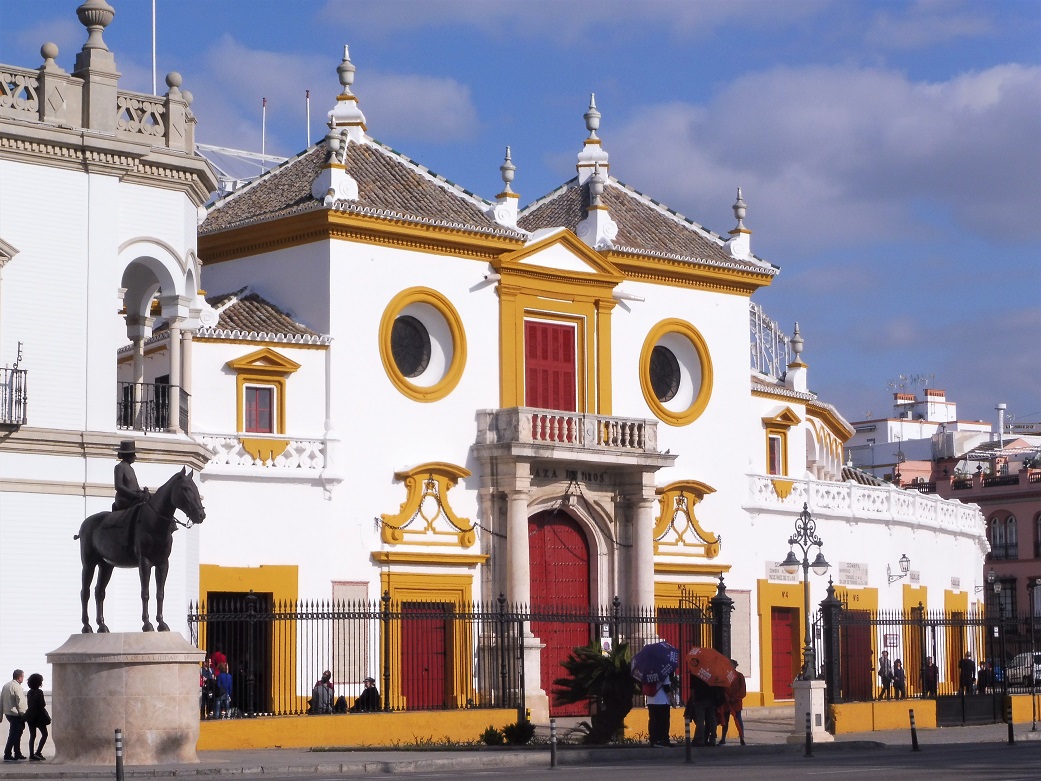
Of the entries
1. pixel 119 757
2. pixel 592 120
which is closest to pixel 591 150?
pixel 592 120

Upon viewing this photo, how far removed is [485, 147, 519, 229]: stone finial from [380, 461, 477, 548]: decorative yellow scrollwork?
5.22 meters

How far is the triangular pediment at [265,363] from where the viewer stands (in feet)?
116

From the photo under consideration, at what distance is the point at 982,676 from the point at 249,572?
16.3 metres

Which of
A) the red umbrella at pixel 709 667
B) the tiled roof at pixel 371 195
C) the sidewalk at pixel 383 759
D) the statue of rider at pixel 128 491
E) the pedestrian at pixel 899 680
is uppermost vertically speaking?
the tiled roof at pixel 371 195

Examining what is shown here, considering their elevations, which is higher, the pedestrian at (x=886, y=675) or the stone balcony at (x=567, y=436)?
the stone balcony at (x=567, y=436)

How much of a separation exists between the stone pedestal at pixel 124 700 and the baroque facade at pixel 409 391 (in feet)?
17.4

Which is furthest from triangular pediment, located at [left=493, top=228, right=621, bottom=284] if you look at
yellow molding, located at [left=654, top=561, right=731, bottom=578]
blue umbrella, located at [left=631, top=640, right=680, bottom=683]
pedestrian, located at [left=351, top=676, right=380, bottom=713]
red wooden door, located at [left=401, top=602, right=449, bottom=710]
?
blue umbrella, located at [left=631, top=640, right=680, bottom=683]

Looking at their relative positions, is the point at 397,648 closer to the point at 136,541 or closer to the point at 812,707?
the point at 812,707

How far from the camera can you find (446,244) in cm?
3784

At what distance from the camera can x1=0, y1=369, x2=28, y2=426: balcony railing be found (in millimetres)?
28031

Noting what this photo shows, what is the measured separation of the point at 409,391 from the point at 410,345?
1178 mm

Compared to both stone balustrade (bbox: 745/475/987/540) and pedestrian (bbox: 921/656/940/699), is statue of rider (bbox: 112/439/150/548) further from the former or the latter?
stone balustrade (bbox: 745/475/987/540)

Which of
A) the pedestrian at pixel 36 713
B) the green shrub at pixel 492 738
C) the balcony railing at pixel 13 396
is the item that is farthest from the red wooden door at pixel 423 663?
the pedestrian at pixel 36 713

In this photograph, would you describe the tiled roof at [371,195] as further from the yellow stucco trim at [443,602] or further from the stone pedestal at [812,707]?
the stone pedestal at [812,707]
